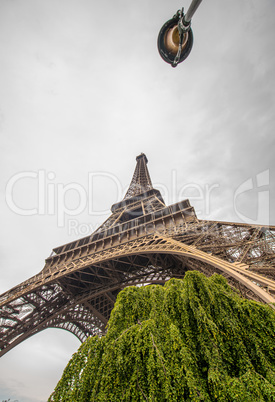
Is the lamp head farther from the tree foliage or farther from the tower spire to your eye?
the tower spire

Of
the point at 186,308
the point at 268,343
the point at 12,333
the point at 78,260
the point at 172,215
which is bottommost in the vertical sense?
the point at 12,333

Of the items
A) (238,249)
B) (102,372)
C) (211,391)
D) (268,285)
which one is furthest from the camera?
(238,249)

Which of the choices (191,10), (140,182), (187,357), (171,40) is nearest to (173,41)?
(171,40)

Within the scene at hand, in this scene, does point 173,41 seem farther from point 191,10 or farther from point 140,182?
point 140,182

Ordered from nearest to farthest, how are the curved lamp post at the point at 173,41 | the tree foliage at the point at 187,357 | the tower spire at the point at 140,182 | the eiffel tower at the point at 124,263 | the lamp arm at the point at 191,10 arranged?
the tree foliage at the point at 187,357 → the lamp arm at the point at 191,10 → the curved lamp post at the point at 173,41 → the eiffel tower at the point at 124,263 → the tower spire at the point at 140,182

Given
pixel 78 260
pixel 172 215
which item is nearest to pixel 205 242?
pixel 172 215

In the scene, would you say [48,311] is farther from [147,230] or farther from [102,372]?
A: [102,372]

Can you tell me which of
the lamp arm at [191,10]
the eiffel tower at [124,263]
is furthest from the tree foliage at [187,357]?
the lamp arm at [191,10]

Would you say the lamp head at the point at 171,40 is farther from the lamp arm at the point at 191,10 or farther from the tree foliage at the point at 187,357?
the tree foliage at the point at 187,357
